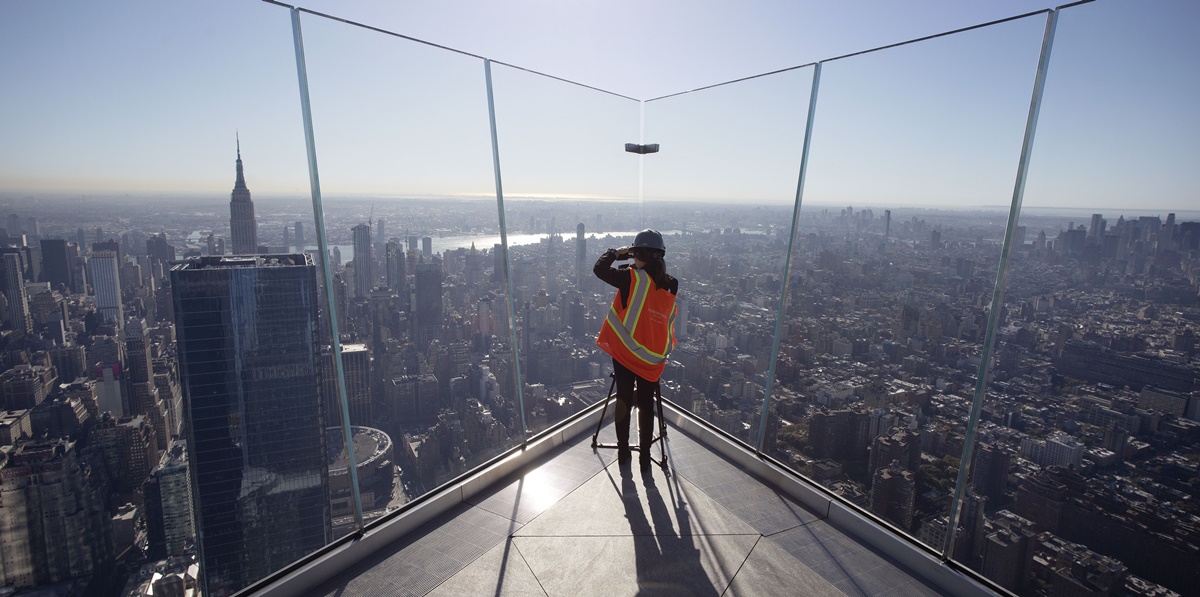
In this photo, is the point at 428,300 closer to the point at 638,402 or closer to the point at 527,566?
the point at 638,402

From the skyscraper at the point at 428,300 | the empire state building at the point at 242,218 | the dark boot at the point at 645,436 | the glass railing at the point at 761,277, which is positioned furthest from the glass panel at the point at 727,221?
the empire state building at the point at 242,218

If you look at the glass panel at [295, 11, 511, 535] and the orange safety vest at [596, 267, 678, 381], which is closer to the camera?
the glass panel at [295, 11, 511, 535]

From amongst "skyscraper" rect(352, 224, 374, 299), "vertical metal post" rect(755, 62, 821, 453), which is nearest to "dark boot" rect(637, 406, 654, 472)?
"vertical metal post" rect(755, 62, 821, 453)

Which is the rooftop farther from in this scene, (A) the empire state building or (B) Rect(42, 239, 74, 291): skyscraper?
(B) Rect(42, 239, 74, 291): skyscraper

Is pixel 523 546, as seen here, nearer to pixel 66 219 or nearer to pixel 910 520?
pixel 910 520

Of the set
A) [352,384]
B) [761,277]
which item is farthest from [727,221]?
[352,384]

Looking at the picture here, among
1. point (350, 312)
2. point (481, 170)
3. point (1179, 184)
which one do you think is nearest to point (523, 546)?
point (350, 312)
